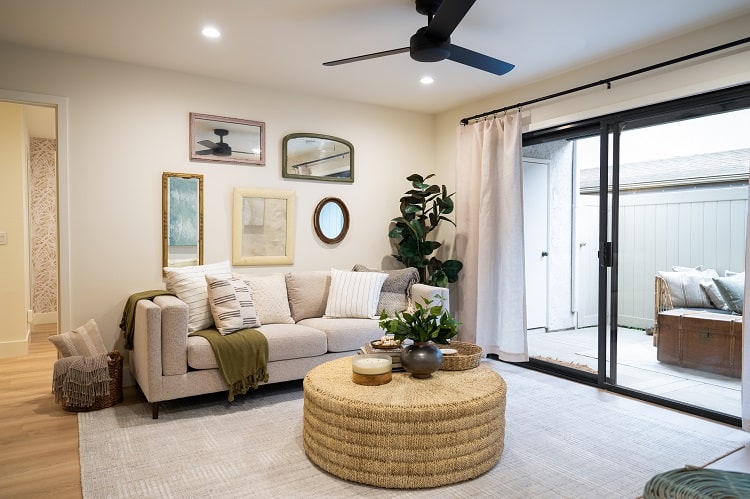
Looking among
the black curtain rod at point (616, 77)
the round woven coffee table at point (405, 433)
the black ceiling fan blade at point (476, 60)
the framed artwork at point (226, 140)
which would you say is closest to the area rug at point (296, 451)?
the round woven coffee table at point (405, 433)

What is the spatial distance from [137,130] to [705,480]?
4.19 m

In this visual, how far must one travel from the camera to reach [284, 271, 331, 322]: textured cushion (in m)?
4.26

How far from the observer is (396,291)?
4.46 m

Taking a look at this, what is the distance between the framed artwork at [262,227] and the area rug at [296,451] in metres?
1.35

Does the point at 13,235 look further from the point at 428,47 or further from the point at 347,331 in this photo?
the point at 428,47

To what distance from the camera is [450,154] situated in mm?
5375

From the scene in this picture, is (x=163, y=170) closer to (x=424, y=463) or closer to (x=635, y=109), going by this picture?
(x=424, y=463)

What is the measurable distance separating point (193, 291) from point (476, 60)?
8.42ft

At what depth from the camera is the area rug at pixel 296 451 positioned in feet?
7.41

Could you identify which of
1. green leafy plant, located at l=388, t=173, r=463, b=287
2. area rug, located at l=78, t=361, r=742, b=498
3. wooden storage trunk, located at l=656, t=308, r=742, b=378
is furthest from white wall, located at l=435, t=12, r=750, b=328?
area rug, located at l=78, t=361, r=742, b=498

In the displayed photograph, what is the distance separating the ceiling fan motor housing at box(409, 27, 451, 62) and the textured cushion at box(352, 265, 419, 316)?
2143 millimetres

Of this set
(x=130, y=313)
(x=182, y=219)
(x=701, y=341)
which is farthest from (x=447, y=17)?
(x=130, y=313)

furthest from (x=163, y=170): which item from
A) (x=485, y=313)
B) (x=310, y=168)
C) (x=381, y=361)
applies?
(x=485, y=313)

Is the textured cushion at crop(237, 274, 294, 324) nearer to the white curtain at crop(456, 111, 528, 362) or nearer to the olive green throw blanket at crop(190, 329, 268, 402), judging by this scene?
the olive green throw blanket at crop(190, 329, 268, 402)
